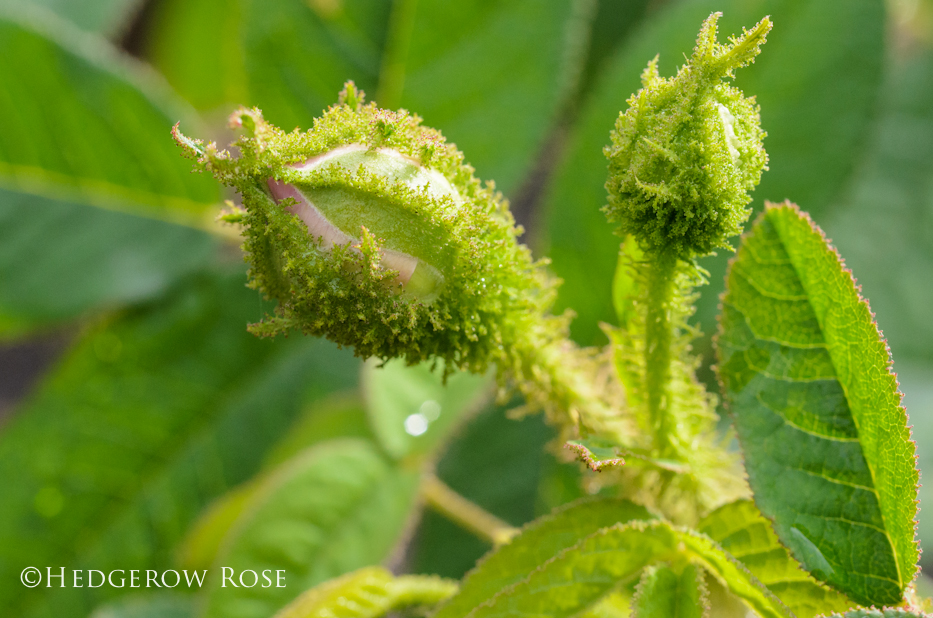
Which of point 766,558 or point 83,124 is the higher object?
point 83,124

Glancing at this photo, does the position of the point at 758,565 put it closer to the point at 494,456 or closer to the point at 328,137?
the point at 328,137

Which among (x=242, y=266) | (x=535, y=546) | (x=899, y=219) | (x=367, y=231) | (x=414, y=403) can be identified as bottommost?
(x=535, y=546)

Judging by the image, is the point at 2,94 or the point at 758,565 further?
the point at 2,94

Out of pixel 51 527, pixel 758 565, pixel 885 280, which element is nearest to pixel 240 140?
pixel 758 565

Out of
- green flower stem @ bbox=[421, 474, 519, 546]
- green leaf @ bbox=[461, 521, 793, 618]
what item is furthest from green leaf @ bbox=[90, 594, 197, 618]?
green leaf @ bbox=[461, 521, 793, 618]

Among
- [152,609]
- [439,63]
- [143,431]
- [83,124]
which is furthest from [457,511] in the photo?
[83,124]

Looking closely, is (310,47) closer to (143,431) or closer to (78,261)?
(78,261)
